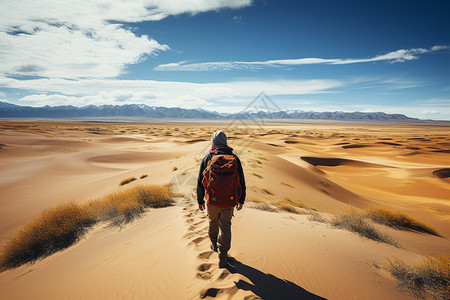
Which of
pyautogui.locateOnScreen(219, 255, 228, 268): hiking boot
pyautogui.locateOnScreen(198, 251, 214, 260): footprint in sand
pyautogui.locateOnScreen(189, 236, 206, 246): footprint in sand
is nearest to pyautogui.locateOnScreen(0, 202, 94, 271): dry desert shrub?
pyautogui.locateOnScreen(189, 236, 206, 246): footprint in sand

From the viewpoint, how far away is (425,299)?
3125mm

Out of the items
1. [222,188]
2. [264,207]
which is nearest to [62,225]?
[222,188]

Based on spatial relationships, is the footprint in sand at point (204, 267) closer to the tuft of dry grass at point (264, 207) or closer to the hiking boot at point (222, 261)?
the hiking boot at point (222, 261)

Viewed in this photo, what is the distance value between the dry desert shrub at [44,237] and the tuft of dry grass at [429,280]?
22.1ft

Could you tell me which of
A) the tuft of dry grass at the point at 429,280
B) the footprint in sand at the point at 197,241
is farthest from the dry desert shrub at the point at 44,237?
the tuft of dry grass at the point at 429,280

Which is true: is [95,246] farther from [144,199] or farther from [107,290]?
[144,199]

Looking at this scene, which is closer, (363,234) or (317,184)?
(363,234)

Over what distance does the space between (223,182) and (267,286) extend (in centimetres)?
162

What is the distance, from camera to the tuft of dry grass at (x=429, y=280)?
3.18 metres

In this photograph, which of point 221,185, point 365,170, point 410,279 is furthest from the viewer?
point 365,170

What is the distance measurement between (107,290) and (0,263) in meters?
3.16

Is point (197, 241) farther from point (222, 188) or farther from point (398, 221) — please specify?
point (398, 221)

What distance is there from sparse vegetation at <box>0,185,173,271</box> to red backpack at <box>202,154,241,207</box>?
3.90 metres

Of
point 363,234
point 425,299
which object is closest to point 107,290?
point 425,299
